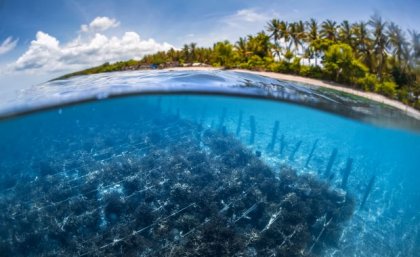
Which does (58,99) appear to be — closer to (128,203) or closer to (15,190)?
(15,190)

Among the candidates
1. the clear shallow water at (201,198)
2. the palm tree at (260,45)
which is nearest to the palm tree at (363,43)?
the palm tree at (260,45)

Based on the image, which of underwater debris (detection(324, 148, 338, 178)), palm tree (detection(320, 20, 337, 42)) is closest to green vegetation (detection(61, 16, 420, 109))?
palm tree (detection(320, 20, 337, 42))

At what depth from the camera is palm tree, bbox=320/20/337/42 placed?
30.5m

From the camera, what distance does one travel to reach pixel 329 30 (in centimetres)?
3045

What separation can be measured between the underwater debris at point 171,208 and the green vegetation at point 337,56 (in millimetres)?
12062

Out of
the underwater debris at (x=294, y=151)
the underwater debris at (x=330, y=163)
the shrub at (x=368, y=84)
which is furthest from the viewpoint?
the shrub at (x=368, y=84)

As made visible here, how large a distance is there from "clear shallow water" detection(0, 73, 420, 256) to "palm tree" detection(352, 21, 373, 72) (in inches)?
573

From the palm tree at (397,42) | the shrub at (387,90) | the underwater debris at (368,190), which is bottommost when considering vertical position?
the underwater debris at (368,190)

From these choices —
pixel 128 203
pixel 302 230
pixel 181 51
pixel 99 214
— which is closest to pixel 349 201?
pixel 302 230

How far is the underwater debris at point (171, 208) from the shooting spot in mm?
7148

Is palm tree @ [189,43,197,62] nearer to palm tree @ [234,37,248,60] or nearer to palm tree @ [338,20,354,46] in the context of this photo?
palm tree @ [234,37,248,60]

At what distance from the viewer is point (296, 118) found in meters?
24.2

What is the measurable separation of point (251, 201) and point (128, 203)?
13.3 feet

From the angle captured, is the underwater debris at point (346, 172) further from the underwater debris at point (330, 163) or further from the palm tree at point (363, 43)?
the palm tree at point (363, 43)
